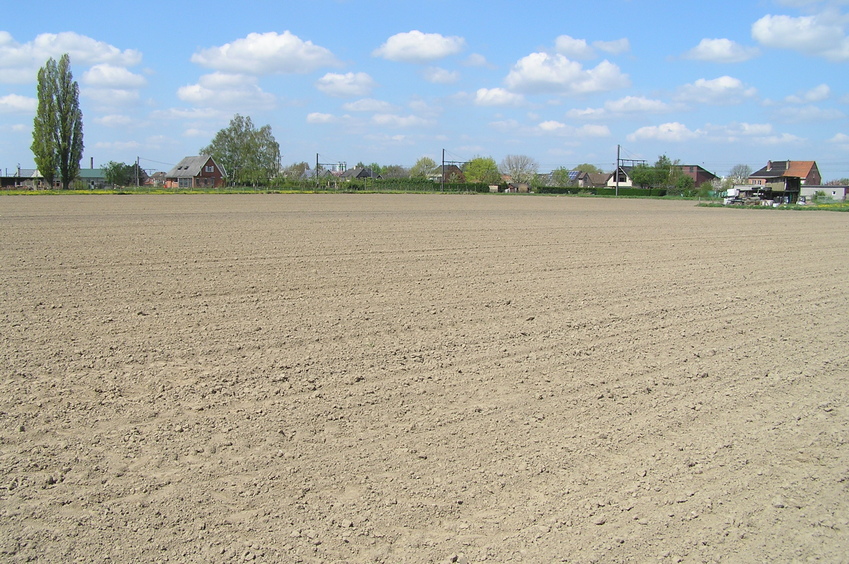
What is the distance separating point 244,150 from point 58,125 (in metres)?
44.0

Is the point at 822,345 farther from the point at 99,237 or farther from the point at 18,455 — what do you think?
the point at 99,237

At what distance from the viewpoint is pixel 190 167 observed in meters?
134

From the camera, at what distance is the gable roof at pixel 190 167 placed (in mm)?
131750

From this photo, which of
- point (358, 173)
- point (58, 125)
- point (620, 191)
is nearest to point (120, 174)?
point (58, 125)

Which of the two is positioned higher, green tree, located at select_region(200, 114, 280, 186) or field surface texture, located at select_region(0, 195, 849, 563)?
green tree, located at select_region(200, 114, 280, 186)

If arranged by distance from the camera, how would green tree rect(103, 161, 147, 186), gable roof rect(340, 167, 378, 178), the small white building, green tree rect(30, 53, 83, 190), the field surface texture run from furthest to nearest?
gable roof rect(340, 167, 378, 178), green tree rect(103, 161, 147, 186), the small white building, green tree rect(30, 53, 83, 190), the field surface texture

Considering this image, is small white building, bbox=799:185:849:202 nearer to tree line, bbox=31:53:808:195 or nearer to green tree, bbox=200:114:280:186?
tree line, bbox=31:53:808:195

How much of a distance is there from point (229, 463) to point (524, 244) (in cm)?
1617

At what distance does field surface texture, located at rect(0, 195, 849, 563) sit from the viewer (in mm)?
4418

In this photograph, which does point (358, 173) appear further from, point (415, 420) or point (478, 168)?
point (415, 420)

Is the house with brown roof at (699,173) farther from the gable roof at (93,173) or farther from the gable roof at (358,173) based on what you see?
the gable roof at (93,173)

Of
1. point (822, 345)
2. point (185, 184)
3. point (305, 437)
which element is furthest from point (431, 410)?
point (185, 184)

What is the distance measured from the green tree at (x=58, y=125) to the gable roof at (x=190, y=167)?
125 feet

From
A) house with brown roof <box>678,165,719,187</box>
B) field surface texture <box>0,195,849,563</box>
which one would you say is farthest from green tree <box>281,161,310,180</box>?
field surface texture <box>0,195,849,563</box>
